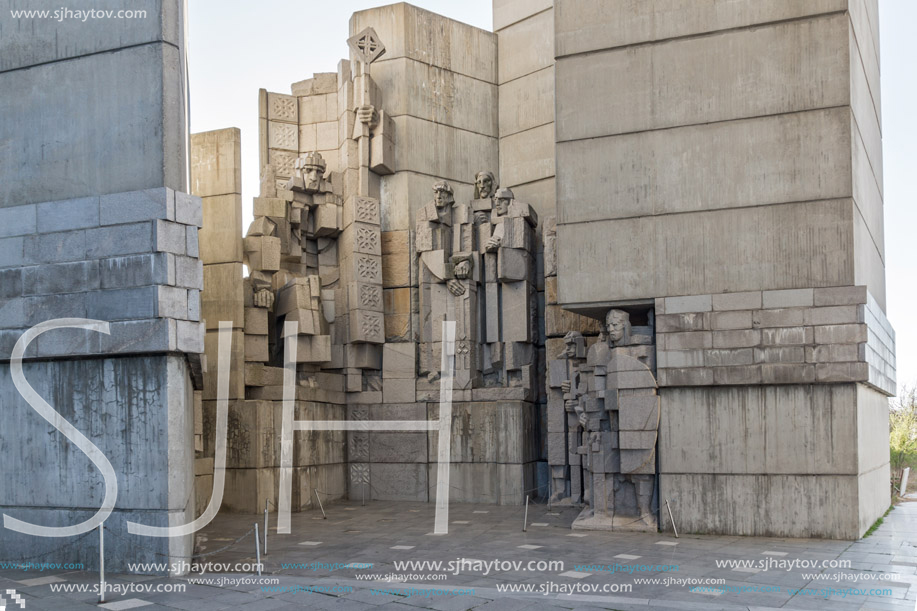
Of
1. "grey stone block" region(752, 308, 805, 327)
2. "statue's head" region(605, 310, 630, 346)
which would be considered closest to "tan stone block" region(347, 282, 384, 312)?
"statue's head" region(605, 310, 630, 346)

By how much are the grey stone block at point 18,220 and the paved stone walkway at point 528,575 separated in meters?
4.09

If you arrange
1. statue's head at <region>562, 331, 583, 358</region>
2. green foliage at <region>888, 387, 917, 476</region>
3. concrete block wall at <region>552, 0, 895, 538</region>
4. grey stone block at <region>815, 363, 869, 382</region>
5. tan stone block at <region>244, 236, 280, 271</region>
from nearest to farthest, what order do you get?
grey stone block at <region>815, 363, 869, 382</region>
concrete block wall at <region>552, 0, 895, 538</region>
statue's head at <region>562, 331, 583, 358</region>
tan stone block at <region>244, 236, 280, 271</region>
green foliage at <region>888, 387, 917, 476</region>

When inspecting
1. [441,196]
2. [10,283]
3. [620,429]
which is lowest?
[620,429]

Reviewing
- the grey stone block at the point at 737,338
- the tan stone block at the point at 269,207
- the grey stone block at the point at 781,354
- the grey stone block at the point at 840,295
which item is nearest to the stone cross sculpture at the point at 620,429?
the grey stone block at the point at 737,338

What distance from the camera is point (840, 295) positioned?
12.3 metres

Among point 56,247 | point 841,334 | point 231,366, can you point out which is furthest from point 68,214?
point 841,334

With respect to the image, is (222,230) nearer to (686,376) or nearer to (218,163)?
(218,163)

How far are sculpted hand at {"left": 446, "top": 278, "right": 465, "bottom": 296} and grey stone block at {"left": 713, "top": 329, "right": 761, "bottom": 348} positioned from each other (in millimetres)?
6592

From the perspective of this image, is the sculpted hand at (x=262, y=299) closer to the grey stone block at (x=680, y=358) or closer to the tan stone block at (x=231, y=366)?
the tan stone block at (x=231, y=366)

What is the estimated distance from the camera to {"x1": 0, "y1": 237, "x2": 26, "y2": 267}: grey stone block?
10828mm

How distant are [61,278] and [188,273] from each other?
1538 mm

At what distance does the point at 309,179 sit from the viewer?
18953 mm

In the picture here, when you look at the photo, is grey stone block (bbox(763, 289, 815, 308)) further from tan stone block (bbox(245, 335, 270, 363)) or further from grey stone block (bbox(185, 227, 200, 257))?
tan stone block (bbox(245, 335, 270, 363))

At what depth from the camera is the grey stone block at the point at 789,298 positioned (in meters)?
12.5
